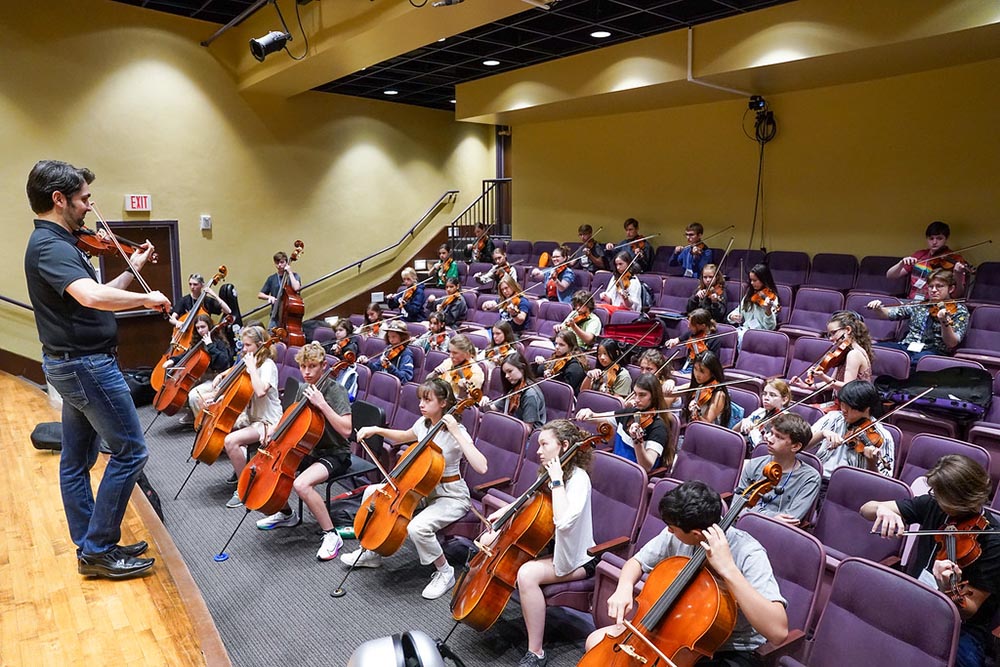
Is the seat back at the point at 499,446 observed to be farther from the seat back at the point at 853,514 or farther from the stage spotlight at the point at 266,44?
the stage spotlight at the point at 266,44

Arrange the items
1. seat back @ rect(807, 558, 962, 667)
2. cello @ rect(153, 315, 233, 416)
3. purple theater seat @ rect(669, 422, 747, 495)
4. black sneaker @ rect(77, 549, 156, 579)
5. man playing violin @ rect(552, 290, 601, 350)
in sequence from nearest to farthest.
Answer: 1. seat back @ rect(807, 558, 962, 667)
2. black sneaker @ rect(77, 549, 156, 579)
3. purple theater seat @ rect(669, 422, 747, 495)
4. cello @ rect(153, 315, 233, 416)
5. man playing violin @ rect(552, 290, 601, 350)

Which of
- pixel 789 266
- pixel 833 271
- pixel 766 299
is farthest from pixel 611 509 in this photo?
pixel 789 266

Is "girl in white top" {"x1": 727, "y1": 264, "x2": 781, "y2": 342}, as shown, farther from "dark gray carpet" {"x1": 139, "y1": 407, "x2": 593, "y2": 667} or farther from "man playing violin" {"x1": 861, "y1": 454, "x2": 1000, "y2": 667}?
"man playing violin" {"x1": 861, "y1": 454, "x2": 1000, "y2": 667}

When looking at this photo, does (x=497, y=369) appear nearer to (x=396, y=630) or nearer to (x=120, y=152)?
(x=396, y=630)

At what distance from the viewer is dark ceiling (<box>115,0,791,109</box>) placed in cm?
600

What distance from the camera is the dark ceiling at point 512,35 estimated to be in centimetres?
600

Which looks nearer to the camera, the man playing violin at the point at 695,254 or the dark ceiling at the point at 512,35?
the dark ceiling at the point at 512,35

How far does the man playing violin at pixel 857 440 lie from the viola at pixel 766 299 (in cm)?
246

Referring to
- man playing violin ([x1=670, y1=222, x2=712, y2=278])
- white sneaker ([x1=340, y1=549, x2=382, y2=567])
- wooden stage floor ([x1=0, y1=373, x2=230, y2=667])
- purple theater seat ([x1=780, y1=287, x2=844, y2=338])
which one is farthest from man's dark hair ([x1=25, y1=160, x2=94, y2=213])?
man playing violin ([x1=670, y1=222, x2=712, y2=278])

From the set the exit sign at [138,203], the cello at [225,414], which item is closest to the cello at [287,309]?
the exit sign at [138,203]

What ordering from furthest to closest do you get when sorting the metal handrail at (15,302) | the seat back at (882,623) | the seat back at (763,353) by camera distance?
the metal handrail at (15,302) < the seat back at (763,353) < the seat back at (882,623)

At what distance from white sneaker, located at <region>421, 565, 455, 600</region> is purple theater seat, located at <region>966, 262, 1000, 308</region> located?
189 inches

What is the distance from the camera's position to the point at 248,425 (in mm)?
4801

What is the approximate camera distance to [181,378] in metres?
5.66
